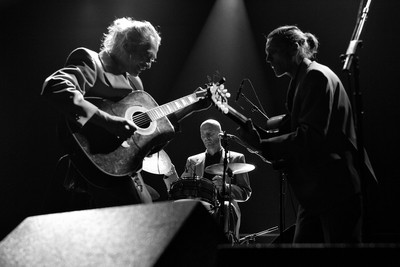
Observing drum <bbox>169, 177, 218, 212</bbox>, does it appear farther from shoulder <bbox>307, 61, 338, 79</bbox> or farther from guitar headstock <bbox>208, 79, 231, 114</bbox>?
shoulder <bbox>307, 61, 338, 79</bbox>

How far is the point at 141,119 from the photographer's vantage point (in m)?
3.45

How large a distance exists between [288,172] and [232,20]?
4.64m

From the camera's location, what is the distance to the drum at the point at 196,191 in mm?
5105

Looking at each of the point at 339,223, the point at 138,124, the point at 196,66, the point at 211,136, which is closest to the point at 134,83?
the point at 138,124

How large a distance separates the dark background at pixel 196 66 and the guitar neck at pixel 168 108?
3102mm

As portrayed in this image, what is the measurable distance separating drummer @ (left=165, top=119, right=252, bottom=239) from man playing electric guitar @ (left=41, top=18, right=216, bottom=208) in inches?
84.7

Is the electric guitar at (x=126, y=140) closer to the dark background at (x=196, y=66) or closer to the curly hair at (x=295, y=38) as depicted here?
the curly hair at (x=295, y=38)

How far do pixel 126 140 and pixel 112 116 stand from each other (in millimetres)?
202

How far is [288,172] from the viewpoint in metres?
2.89

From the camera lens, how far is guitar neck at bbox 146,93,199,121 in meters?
3.52

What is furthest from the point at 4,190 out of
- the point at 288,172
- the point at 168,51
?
the point at 288,172

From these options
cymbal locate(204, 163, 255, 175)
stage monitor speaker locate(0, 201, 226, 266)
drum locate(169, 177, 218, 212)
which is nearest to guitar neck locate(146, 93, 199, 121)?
drum locate(169, 177, 218, 212)

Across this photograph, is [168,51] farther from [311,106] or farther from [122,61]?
[311,106]

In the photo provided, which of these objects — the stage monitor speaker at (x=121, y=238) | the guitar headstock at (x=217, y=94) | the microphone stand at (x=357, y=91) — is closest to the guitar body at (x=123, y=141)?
the guitar headstock at (x=217, y=94)
